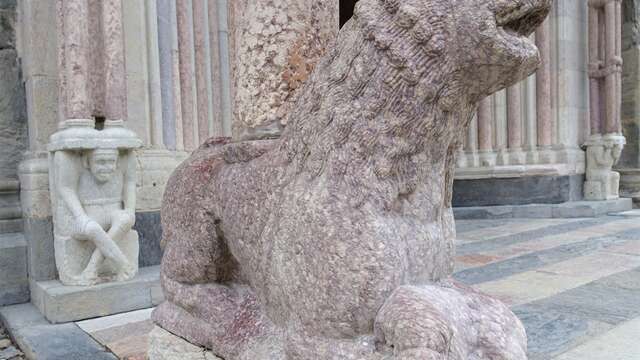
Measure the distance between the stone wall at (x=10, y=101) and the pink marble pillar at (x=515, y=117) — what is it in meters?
5.80

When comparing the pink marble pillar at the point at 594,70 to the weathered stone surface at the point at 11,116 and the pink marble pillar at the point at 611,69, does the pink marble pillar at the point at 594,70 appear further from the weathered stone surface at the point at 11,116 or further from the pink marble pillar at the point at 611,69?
the weathered stone surface at the point at 11,116

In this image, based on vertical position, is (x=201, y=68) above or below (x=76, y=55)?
above

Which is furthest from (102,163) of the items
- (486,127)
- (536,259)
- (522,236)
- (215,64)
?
(486,127)

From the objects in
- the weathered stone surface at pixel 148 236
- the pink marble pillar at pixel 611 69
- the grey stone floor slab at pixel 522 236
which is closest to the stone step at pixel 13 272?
the weathered stone surface at pixel 148 236

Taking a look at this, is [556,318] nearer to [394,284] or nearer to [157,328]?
[394,284]

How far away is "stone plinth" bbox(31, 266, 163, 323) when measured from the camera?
2801 millimetres

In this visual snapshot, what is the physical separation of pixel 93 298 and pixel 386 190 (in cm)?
225

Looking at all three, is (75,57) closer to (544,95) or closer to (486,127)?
(486,127)

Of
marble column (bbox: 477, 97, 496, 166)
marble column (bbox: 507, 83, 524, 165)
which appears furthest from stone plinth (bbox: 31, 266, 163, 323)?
marble column (bbox: 507, 83, 524, 165)

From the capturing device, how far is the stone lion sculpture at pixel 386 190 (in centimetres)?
114

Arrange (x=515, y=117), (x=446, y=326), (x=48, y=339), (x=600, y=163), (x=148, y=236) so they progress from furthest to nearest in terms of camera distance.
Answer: (x=515, y=117) < (x=600, y=163) < (x=148, y=236) < (x=48, y=339) < (x=446, y=326)

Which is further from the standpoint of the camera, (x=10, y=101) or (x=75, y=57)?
(x=10, y=101)

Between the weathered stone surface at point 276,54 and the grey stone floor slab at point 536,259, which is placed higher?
the weathered stone surface at point 276,54

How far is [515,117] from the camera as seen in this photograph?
7.07 m
